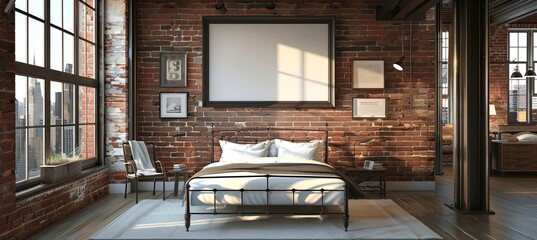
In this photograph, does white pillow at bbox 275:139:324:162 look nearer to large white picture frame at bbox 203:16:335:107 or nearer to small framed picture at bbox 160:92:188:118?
large white picture frame at bbox 203:16:335:107

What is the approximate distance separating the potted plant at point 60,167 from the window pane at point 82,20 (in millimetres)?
1902

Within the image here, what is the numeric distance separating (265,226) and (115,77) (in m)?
4.32

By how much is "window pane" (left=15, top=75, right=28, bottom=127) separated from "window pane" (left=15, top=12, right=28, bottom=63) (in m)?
0.24

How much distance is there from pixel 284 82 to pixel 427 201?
10.5 feet

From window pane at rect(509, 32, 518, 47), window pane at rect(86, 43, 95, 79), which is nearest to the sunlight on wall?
window pane at rect(86, 43, 95, 79)

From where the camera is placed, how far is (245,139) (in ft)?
31.5

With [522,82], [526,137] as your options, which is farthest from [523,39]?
[526,137]

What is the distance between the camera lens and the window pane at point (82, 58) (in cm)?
815

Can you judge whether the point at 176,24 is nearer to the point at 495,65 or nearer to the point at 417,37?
the point at 417,37

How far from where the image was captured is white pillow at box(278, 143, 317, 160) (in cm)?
875

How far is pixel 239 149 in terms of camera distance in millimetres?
8883

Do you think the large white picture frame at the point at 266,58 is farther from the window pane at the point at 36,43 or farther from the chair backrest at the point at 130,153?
the window pane at the point at 36,43

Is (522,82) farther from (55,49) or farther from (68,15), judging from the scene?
(55,49)

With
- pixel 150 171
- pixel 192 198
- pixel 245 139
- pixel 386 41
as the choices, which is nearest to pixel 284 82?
pixel 245 139
